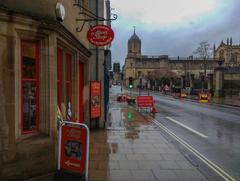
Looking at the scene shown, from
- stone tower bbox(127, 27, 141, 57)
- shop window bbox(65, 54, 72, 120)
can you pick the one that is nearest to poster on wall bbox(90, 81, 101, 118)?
shop window bbox(65, 54, 72, 120)

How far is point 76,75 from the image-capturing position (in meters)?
11.1

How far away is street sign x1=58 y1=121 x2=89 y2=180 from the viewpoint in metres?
5.94

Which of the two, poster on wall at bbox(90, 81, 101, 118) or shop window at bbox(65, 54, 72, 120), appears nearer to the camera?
shop window at bbox(65, 54, 72, 120)

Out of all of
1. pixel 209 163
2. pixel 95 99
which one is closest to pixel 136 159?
pixel 209 163

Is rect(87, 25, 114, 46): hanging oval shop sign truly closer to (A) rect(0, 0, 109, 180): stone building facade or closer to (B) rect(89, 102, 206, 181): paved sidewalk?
(B) rect(89, 102, 206, 181): paved sidewalk

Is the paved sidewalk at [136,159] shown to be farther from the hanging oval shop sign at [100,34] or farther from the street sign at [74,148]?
the hanging oval shop sign at [100,34]

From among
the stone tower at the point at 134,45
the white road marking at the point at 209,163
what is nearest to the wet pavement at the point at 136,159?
the white road marking at the point at 209,163

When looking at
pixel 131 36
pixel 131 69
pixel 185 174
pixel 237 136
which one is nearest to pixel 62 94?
pixel 185 174

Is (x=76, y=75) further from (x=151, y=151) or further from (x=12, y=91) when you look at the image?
(x=12, y=91)

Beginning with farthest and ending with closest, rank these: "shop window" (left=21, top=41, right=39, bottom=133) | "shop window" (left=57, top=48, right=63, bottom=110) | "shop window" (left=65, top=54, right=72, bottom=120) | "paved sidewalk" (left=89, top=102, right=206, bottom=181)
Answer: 1. "shop window" (left=65, top=54, right=72, bottom=120)
2. "shop window" (left=57, top=48, right=63, bottom=110)
3. "paved sidewalk" (left=89, top=102, right=206, bottom=181)
4. "shop window" (left=21, top=41, right=39, bottom=133)

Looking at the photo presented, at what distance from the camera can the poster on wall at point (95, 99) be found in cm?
1457

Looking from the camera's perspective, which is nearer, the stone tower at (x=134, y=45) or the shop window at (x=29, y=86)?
the shop window at (x=29, y=86)

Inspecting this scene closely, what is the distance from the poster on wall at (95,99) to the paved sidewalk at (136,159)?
1.11m

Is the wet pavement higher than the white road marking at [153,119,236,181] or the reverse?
higher
